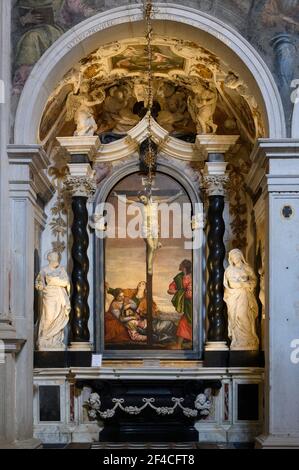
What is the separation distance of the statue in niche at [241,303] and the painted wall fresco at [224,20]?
10.3 feet

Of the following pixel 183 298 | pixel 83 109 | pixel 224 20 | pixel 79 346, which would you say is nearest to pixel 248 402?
pixel 183 298

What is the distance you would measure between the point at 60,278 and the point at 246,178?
10.2ft

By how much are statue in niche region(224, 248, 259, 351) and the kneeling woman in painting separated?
970 millimetres

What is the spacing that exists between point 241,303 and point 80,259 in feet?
8.10

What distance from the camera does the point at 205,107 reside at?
51.3 feet

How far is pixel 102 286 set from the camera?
52.2 feet

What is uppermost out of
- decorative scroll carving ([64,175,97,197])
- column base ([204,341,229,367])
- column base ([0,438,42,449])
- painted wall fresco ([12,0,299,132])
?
painted wall fresco ([12,0,299,132])

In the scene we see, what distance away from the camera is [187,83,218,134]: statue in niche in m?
15.5

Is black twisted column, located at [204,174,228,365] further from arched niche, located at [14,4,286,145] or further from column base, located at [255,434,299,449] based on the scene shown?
column base, located at [255,434,299,449]

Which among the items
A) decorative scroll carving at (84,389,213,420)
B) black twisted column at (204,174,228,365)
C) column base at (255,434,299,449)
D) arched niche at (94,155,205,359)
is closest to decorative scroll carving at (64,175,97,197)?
arched niche at (94,155,205,359)

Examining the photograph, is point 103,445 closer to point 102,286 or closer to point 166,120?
point 102,286

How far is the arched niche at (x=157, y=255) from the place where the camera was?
15797 mm

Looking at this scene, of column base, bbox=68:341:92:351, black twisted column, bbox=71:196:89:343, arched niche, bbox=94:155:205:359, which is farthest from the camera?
arched niche, bbox=94:155:205:359

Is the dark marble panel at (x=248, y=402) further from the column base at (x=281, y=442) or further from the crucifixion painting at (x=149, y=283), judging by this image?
the column base at (x=281, y=442)
